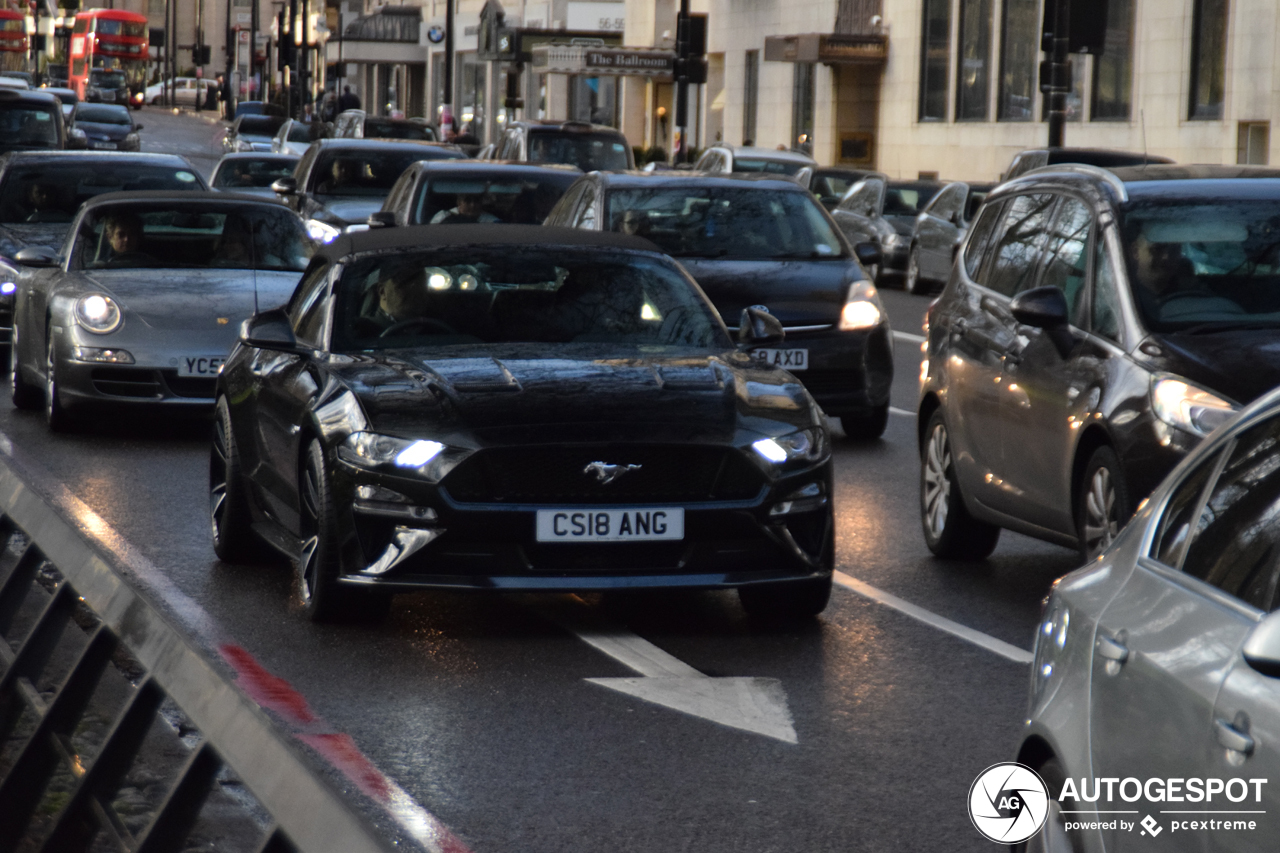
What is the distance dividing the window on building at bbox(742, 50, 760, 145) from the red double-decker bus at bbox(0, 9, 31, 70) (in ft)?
185

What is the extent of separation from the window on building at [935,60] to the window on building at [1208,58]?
1065 centimetres

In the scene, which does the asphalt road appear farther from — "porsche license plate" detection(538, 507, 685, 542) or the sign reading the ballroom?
the sign reading the ballroom

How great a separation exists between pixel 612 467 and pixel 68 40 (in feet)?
389

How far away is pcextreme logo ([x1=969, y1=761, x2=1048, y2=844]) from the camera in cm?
386

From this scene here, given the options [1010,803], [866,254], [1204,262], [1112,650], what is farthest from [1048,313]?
[866,254]

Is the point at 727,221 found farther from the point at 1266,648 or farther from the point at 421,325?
the point at 1266,648

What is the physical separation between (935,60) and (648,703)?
43010 millimetres

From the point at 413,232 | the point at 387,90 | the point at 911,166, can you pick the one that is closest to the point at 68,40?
the point at 387,90

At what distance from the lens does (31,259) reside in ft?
45.1

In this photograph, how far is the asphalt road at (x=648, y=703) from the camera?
17.6 feet

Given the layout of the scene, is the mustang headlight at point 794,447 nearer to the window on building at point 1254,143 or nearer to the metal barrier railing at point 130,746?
the metal barrier railing at point 130,746

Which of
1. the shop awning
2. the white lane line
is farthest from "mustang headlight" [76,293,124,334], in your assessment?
the shop awning

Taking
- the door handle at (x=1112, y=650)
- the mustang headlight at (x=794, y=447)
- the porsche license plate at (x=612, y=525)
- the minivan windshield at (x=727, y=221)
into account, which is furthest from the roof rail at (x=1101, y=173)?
the door handle at (x=1112, y=650)
